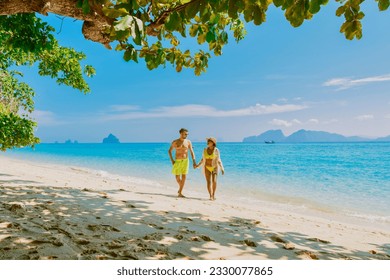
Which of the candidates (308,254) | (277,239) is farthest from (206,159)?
(308,254)

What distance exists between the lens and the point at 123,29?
168cm

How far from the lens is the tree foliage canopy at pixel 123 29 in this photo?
79.4 inches

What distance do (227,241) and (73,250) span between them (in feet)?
6.28

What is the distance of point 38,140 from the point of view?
695 centimetres

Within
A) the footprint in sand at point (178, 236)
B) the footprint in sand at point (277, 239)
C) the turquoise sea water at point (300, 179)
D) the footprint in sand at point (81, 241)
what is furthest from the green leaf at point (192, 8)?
the turquoise sea water at point (300, 179)

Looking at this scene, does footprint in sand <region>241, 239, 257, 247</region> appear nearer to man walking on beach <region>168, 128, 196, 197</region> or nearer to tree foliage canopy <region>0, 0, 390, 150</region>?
tree foliage canopy <region>0, 0, 390, 150</region>

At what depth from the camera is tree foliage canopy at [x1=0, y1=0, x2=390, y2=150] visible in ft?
6.61

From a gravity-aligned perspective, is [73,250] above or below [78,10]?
below

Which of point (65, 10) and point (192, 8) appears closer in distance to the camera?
point (192, 8)

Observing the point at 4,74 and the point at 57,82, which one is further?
the point at 57,82

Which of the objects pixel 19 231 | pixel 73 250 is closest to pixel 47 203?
pixel 19 231

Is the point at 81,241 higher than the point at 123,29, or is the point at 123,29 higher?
the point at 123,29

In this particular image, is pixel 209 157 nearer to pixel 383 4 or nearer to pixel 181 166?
pixel 181 166
